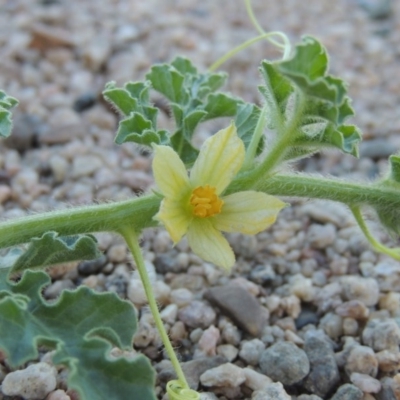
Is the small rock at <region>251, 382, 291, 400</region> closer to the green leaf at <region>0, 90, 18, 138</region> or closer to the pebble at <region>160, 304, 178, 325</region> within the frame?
the pebble at <region>160, 304, 178, 325</region>

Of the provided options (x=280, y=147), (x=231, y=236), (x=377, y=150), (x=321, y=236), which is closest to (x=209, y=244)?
(x=280, y=147)

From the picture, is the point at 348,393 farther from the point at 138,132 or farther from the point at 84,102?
the point at 84,102

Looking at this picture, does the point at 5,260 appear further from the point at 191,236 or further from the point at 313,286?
the point at 313,286

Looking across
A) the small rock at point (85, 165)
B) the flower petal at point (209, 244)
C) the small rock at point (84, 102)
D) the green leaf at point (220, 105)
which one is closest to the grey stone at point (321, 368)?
the flower petal at point (209, 244)

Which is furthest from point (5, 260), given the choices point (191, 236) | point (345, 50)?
point (345, 50)

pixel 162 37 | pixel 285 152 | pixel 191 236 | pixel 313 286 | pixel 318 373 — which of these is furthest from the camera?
pixel 162 37
